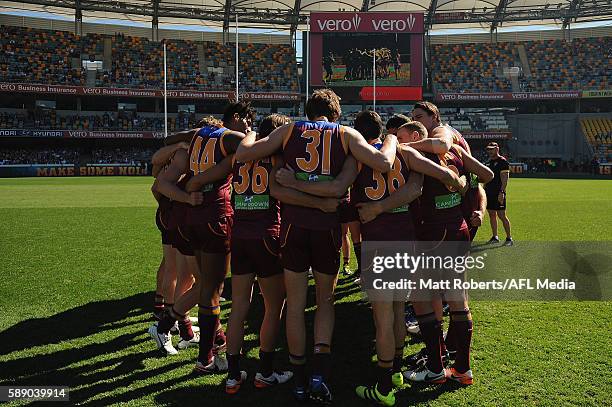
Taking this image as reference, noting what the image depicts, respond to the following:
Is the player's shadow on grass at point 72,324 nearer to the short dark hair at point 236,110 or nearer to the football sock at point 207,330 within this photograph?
the football sock at point 207,330

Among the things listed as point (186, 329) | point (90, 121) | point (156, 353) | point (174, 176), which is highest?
point (90, 121)

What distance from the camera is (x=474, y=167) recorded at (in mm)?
4613

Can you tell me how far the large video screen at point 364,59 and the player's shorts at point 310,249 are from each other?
42.2m

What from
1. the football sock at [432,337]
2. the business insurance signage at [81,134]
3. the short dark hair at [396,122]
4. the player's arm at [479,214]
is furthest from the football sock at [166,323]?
the business insurance signage at [81,134]

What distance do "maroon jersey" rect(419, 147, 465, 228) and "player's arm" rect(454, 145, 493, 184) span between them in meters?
0.30

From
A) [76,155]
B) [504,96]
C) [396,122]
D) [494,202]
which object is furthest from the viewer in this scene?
[504,96]

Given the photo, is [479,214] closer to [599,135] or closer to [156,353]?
[156,353]

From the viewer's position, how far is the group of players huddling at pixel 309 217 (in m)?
3.90

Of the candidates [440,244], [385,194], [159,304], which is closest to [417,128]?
[385,194]

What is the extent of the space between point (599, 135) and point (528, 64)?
10389 mm

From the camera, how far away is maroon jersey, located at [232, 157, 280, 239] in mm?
4133

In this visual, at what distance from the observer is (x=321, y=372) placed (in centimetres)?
390

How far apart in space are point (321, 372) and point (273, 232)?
3.86 ft

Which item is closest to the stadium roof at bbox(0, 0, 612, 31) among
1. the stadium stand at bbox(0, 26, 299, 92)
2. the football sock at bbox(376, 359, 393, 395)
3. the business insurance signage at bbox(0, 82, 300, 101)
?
the stadium stand at bbox(0, 26, 299, 92)
